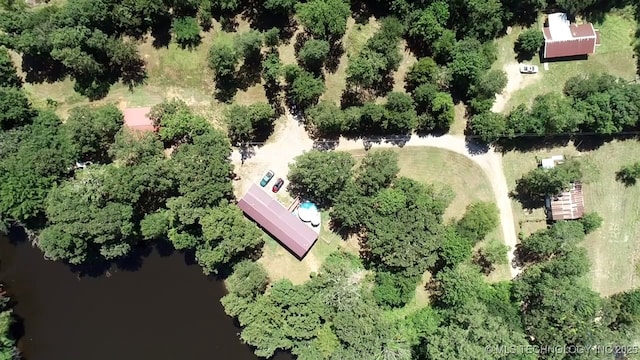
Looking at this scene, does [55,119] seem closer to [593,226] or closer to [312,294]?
[312,294]

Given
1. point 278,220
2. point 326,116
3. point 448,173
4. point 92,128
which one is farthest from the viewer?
point 448,173

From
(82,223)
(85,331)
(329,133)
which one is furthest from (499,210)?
(85,331)

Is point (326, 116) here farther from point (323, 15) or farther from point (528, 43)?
point (528, 43)

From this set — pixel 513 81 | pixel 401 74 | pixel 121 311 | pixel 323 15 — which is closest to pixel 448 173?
pixel 401 74

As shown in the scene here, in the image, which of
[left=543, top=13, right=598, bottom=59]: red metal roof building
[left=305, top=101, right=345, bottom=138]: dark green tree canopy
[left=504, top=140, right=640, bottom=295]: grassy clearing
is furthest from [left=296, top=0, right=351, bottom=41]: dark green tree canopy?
[left=504, top=140, right=640, bottom=295]: grassy clearing

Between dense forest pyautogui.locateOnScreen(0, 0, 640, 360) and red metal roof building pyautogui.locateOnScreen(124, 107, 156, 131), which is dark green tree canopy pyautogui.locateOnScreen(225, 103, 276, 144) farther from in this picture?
red metal roof building pyautogui.locateOnScreen(124, 107, 156, 131)

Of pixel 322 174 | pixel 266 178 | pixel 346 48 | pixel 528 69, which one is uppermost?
pixel 346 48

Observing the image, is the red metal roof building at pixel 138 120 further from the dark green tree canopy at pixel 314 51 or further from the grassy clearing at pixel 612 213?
the grassy clearing at pixel 612 213

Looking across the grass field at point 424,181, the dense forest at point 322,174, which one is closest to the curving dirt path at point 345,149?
the grass field at point 424,181
